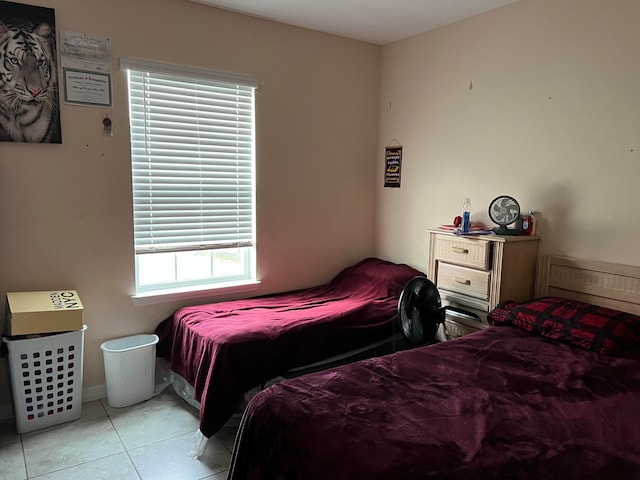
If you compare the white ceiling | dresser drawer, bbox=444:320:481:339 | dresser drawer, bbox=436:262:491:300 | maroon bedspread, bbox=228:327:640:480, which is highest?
the white ceiling

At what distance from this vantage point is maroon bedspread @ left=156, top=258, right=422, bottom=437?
2432 mm

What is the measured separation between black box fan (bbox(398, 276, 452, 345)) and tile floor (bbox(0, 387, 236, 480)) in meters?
1.18

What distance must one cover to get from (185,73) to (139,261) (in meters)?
1.28

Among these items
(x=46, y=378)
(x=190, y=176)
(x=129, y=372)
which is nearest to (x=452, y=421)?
(x=129, y=372)

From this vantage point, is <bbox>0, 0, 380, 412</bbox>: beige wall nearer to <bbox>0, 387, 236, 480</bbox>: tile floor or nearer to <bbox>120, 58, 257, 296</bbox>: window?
<bbox>120, 58, 257, 296</bbox>: window

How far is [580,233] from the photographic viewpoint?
104 inches

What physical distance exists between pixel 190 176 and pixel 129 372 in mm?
1323

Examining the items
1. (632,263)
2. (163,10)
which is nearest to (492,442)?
(632,263)

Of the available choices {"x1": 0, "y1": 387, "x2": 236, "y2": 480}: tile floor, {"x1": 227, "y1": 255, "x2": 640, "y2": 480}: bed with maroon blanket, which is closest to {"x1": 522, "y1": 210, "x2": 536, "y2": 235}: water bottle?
{"x1": 227, "y1": 255, "x2": 640, "y2": 480}: bed with maroon blanket

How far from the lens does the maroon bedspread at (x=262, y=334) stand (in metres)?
2.43

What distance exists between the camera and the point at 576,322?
2285mm

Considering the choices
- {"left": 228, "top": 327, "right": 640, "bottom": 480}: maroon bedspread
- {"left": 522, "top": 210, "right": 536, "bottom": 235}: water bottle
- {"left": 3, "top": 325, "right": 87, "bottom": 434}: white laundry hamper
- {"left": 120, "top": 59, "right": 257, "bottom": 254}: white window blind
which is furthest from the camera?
{"left": 120, "top": 59, "right": 257, "bottom": 254}: white window blind

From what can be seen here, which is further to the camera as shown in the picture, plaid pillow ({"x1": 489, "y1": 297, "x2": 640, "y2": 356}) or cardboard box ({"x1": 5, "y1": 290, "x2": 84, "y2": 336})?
cardboard box ({"x1": 5, "y1": 290, "x2": 84, "y2": 336})

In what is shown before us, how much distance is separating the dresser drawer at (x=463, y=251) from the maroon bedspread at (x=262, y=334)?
1.72 feet
